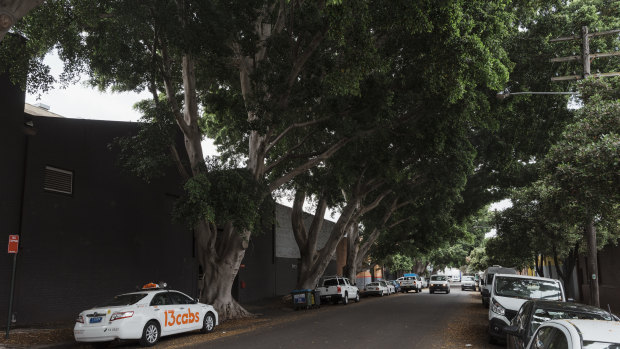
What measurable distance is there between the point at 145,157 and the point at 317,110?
6.30 m

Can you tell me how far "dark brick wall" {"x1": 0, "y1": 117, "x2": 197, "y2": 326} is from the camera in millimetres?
15477

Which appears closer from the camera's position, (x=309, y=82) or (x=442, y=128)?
(x=309, y=82)

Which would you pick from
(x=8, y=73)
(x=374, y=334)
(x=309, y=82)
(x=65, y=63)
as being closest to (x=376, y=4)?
(x=309, y=82)

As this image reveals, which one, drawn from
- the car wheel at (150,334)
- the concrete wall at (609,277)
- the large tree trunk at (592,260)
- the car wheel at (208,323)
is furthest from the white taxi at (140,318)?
the concrete wall at (609,277)

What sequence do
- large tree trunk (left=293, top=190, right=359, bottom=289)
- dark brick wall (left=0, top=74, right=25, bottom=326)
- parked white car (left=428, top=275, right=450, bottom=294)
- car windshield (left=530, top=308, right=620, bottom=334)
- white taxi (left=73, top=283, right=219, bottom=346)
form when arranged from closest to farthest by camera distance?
car windshield (left=530, top=308, right=620, bottom=334) → white taxi (left=73, top=283, right=219, bottom=346) → dark brick wall (left=0, top=74, right=25, bottom=326) → large tree trunk (left=293, top=190, right=359, bottom=289) → parked white car (left=428, top=275, right=450, bottom=294)

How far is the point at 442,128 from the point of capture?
58.6 feet

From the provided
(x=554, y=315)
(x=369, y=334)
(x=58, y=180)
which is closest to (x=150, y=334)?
(x=369, y=334)

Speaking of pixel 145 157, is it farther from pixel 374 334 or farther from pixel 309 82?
pixel 374 334

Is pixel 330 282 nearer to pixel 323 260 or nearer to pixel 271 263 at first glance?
pixel 323 260

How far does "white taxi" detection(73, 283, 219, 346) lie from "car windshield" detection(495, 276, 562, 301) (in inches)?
328

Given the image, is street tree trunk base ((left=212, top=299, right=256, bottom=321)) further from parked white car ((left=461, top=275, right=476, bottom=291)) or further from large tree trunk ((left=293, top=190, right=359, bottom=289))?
parked white car ((left=461, top=275, right=476, bottom=291))

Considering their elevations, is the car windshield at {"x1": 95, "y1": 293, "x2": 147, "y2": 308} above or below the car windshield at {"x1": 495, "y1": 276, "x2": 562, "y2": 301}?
below

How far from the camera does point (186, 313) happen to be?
13.4 meters

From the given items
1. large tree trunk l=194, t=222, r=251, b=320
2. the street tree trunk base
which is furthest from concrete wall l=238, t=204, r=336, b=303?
large tree trunk l=194, t=222, r=251, b=320
